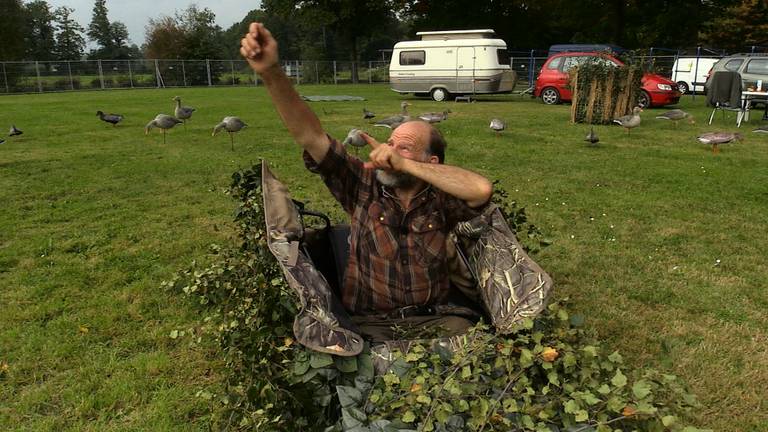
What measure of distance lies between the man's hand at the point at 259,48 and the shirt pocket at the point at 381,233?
34.1 inches

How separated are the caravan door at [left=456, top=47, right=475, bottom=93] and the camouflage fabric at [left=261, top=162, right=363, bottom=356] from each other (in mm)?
20620

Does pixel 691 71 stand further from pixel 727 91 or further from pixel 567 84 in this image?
pixel 727 91

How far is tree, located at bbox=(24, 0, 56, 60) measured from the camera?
60.7 metres

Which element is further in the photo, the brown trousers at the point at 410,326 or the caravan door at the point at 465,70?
the caravan door at the point at 465,70

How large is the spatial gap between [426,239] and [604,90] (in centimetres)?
1316

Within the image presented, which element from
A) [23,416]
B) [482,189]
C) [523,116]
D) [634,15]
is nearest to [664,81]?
[523,116]

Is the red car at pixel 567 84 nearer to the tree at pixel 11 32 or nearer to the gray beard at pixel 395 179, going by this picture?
the gray beard at pixel 395 179

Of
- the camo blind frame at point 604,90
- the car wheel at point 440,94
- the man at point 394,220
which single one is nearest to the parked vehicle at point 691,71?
the car wheel at point 440,94

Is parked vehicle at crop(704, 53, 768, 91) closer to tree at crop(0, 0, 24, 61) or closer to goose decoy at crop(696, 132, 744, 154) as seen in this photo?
goose decoy at crop(696, 132, 744, 154)

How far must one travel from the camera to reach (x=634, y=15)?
131ft

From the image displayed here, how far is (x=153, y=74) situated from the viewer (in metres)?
35.4

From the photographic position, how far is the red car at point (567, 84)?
61.3 feet

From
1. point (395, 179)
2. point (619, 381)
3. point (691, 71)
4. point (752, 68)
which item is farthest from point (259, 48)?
point (691, 71)

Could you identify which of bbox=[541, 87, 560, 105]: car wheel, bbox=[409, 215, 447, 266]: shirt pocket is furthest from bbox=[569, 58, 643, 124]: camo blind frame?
bbox=[409, 215, 447, 266]: shirt pocket
